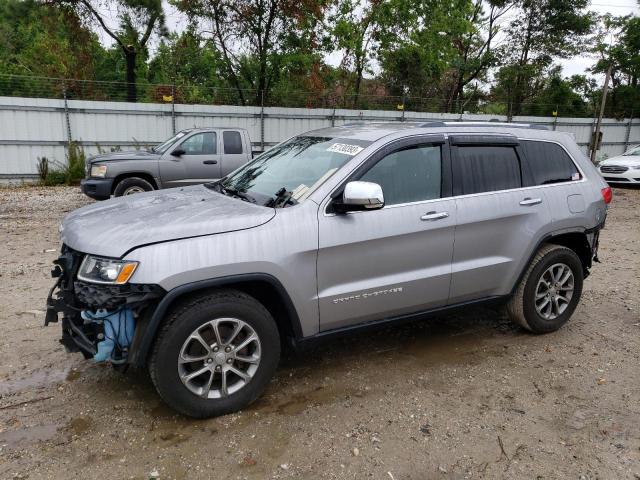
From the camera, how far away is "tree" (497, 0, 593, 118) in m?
23.9

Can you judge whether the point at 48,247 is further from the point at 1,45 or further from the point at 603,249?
the point at 1,45

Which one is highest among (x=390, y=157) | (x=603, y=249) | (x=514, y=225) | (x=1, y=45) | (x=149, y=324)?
(x=1, y=45)

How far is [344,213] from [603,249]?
6.05 metres

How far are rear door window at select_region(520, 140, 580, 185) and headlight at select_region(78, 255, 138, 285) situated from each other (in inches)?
128

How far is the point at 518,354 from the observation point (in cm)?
421

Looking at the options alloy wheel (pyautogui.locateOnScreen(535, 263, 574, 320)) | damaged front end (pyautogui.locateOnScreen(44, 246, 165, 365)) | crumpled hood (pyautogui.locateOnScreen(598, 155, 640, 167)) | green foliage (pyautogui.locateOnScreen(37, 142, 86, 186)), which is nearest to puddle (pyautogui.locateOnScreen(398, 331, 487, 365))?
alloy wheel (pyautogui.locateOnScreen(535, 263, 574, 320))

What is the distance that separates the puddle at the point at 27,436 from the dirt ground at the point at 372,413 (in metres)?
0.01

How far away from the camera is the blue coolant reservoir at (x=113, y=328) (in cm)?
290

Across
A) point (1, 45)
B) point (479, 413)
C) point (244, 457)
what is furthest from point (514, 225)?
point (1, 45)

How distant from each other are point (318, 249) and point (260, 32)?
53.2 feet

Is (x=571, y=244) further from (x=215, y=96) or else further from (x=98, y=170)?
(x=215, y=96)

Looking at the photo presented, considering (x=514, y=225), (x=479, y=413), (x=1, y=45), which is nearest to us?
(x=479, y=413)

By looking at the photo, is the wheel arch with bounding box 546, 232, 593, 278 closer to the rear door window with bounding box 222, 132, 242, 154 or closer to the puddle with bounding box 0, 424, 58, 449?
the puddle with bounding box 0, 424, 58, 449

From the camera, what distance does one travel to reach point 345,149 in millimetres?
3689
